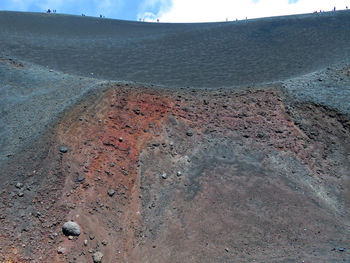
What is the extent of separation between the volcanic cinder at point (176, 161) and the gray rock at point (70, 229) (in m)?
Answer: 0.11

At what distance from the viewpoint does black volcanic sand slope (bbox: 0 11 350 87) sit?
17703 millimetres

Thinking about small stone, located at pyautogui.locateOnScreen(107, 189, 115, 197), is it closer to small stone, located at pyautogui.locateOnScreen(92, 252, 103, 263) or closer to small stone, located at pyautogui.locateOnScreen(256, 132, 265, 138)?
small stone, located at pyautogui.locateOnScreen(92, 252, 103, 263)

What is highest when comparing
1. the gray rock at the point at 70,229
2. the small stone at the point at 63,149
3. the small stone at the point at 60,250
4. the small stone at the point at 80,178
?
the small stone at the point at 63,149

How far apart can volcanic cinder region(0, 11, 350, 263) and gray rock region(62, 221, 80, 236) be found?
0.11 meters

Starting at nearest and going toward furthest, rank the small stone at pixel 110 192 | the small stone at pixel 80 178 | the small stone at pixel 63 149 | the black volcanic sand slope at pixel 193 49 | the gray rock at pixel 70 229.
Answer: the gray rock at pixel 70 229
the small stone at pixel 80 178
the small stone at pixel 110 192
the small stone at pixel 63 149
the black volcanic sand slope at pixel 193 49

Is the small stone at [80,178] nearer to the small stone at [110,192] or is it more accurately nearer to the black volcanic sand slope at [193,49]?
the small stone at [110,192]

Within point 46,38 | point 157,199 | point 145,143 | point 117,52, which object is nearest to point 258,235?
Result: point 157,199

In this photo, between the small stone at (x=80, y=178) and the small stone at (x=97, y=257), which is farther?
the small stone at (x=80, y=178)

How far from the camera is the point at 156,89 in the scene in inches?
551

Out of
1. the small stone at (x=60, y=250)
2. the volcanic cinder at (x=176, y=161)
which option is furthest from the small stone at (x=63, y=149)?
the small stone at (x=60, y=250)

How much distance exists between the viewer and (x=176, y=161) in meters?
12.0

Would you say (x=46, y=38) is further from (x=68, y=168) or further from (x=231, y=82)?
(x=68, y=168)

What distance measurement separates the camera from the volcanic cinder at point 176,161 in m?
9.12

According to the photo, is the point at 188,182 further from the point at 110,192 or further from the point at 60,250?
the point at 60,250
